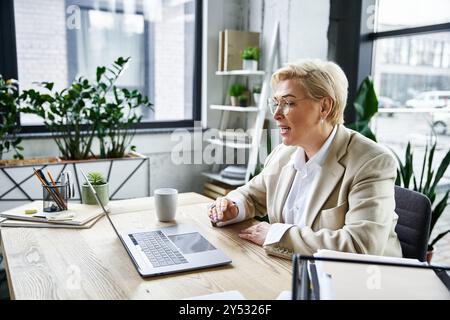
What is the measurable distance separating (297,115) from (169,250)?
64 centimetres

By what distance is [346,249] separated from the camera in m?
1.17

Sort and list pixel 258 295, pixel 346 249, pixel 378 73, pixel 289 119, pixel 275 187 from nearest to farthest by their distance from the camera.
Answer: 1. pixel 258 295
2. pixel 346 249
3. pixel 289 119
4. pixel 275 187
5. pixel 378 73

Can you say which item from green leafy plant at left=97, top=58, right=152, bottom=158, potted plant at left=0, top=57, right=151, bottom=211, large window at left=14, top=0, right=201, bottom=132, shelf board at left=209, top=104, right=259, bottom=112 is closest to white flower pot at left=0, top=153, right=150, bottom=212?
potted plant at left=0, top=57, right=151, bottom=211

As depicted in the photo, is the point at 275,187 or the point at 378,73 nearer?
the point at 275,187

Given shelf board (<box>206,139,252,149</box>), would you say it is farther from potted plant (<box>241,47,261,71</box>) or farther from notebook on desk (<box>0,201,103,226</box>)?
notebook on desk (<box>0,201,103,226</box>)

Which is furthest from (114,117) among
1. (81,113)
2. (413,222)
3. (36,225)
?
(413,222)

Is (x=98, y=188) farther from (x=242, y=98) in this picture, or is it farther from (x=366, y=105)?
(x=242, y=98)

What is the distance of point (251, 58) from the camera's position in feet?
10.5

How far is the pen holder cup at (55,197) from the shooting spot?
152cm

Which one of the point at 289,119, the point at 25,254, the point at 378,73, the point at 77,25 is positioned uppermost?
the point at 77,25

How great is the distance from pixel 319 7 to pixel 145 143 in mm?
1655

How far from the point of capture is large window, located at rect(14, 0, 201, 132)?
3.05m

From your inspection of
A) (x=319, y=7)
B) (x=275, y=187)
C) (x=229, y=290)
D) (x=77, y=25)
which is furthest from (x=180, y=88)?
(x=229, y=290)
